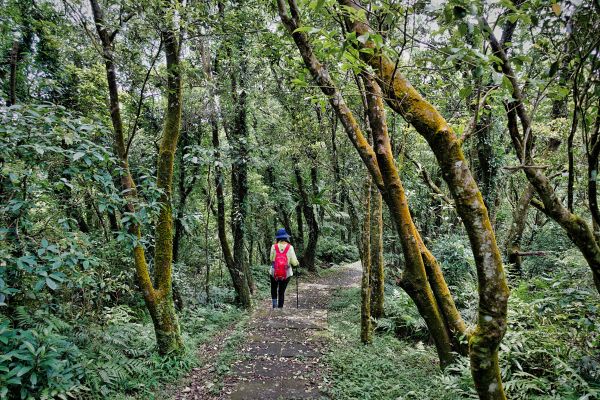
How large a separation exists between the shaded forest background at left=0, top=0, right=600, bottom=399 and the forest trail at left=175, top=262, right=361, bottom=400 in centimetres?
36

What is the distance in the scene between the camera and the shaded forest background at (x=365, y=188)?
9.06 ft

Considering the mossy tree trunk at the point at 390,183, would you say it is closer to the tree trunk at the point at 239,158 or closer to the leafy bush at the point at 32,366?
the leafy bush at the point at 32,366

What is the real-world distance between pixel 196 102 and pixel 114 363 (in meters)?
7.62

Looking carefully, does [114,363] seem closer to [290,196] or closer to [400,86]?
[400,86]

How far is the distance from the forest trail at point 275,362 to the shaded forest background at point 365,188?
36 centimetres

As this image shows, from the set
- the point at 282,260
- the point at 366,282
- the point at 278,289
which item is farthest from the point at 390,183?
the point at 278,289

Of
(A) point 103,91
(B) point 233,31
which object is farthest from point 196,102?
(B) point 233,31

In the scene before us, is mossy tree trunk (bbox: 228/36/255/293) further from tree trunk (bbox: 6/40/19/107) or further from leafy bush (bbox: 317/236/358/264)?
leafy bush (bbox: 317/236/358/264)

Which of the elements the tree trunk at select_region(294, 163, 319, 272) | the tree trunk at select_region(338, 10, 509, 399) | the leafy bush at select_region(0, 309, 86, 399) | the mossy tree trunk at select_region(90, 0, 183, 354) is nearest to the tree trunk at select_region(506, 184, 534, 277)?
the tree trunk at select_region(338, 10, 509, 399)

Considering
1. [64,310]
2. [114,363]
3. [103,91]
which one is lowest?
[114,363]

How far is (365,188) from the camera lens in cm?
732

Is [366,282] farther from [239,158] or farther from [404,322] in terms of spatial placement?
[239,158]

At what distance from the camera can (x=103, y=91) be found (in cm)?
955

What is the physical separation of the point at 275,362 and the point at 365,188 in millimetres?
3850
